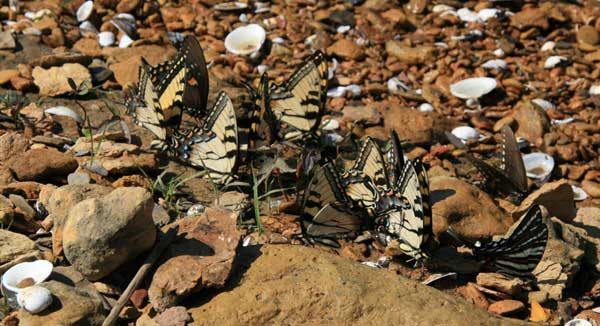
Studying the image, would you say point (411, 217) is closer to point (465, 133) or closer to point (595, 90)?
point (465, 133)

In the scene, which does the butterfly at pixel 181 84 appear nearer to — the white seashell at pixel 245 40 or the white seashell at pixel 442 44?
the white seashell at pixel 245 40

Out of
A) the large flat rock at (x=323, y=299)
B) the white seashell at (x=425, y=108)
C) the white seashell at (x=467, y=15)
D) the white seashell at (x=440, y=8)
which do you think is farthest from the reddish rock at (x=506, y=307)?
the white seashell at (x=440, y=8)

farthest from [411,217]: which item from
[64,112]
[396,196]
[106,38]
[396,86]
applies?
[106,38]

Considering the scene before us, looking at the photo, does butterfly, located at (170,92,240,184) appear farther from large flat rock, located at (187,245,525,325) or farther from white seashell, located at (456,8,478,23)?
white seashell, located at (456,8,478,23)

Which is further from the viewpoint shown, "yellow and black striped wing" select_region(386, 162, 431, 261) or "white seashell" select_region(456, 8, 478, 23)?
"white seashell" select_region(456, 8, 478, 23)

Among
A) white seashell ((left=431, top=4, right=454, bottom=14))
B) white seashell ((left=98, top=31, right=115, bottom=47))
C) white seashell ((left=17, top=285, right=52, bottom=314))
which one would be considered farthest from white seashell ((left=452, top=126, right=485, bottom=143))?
white seashell ((left=17, top=285, right=52, bottom=314))

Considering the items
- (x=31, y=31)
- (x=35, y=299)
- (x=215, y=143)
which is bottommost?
(x=215, y=143)
